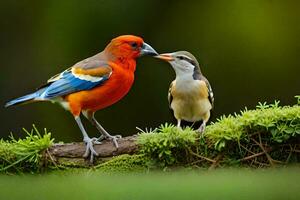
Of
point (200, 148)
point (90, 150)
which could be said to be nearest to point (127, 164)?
point (90, 150)

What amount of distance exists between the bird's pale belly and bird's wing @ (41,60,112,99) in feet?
1.38

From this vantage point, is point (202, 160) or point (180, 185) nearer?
point (180, 185)

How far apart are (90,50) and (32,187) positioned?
4.32m

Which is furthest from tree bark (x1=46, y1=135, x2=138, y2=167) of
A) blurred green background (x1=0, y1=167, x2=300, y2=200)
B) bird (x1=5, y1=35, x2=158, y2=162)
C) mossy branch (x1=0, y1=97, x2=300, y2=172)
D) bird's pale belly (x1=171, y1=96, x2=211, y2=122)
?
blurred green background (x1=0, y1=167, x2=300, y2=200)

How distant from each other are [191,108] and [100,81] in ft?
1.59

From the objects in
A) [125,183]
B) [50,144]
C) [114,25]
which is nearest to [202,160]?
[50,144]

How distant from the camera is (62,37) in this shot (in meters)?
5.93

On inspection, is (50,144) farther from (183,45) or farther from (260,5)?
(260,5)

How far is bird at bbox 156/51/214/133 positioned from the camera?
3441 millimetres

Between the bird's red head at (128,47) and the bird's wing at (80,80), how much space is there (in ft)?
0.22

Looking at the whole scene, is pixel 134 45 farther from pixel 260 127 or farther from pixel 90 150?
pixel 260 127

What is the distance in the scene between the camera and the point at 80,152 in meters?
2.80

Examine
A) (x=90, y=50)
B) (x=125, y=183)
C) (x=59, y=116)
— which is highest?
(x=125, y=183)

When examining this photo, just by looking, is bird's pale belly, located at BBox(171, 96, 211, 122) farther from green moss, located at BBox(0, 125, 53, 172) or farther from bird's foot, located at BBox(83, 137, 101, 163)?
green moss, located at BBox(0, 125, 53, 172)
